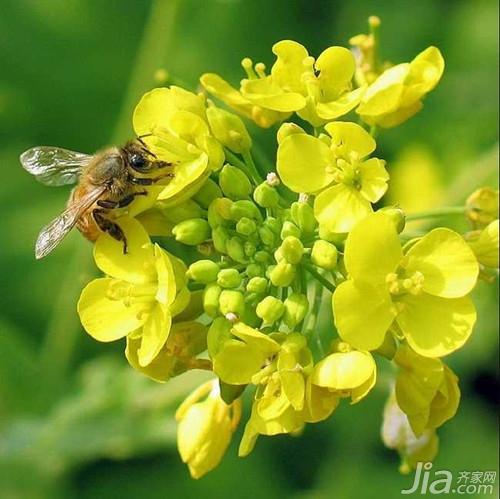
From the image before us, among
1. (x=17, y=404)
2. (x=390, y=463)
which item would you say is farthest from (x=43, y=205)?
(x=390, y=463)

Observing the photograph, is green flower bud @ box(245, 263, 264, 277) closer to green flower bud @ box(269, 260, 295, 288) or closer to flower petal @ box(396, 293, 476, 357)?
green flower bud @ box(269, 260, 295, 288)

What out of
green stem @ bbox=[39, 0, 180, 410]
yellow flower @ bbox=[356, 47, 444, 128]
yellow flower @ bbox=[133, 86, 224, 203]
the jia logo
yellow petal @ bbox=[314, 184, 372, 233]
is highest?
yellow flower @ bbox=[356, 47, 444, 128]

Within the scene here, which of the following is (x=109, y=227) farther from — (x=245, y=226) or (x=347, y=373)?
(x=347, y=373)

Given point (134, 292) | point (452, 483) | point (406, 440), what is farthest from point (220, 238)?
point (452, 483)

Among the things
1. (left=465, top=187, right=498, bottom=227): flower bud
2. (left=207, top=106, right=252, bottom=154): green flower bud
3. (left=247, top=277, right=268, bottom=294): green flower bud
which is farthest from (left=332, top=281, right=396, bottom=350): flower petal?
(left=465, top=187, right=498, bottom=227): flower bud

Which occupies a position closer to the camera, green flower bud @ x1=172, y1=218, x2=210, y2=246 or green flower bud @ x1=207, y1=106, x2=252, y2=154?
green flower bud @ x1=172, y1=218, x2=210, y2=246

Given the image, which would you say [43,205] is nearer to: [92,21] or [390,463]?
[92,21]

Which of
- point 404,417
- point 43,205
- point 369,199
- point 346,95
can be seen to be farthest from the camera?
point 43,205
